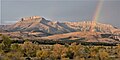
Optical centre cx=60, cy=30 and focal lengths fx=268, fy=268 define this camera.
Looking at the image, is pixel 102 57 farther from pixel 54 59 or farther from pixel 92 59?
pixel 54 59

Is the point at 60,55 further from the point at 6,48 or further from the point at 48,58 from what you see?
the point at 6,48

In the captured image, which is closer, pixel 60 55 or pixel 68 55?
pixel 60 55

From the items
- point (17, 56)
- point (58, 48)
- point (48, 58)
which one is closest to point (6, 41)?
point (58, 48)

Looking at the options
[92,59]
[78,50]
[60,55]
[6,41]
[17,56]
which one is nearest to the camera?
[17,56]

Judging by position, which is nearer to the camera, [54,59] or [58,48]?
[54,59]

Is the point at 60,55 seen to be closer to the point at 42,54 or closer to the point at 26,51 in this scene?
the point at 42,54

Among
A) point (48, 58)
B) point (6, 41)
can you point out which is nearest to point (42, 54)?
point (48, 58)

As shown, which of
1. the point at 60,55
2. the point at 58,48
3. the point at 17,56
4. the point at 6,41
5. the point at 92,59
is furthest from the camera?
the point at 6,41

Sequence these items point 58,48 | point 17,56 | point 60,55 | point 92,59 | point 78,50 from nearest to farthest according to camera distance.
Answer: point 17,56 → point 92,59 → point 60,55 → point 58,48 → point 78,50
